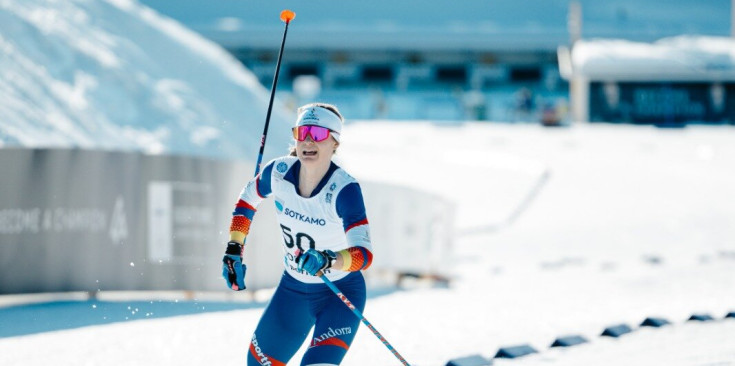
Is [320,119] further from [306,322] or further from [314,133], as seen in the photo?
[306,322]

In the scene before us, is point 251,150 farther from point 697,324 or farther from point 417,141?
point 417,141

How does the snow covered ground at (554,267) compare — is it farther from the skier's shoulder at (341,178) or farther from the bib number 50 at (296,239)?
the skier's shoulder at (341,178)

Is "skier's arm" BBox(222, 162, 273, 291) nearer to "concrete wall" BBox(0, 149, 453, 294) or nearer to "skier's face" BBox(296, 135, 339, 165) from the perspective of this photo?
"skier's face" BBox(296, 135, 339, 165)

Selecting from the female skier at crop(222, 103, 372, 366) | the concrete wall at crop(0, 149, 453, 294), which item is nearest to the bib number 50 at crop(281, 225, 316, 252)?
the female skier at crop(222, 103, 372, 366)

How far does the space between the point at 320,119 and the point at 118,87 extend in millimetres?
13132

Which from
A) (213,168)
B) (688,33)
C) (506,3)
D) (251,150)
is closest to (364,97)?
(506,3)

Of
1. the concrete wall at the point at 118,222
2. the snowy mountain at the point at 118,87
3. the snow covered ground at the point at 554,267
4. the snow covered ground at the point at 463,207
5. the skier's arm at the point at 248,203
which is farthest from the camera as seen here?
the snowy mountain at the point at 118,87

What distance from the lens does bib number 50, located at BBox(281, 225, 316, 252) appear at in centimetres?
476

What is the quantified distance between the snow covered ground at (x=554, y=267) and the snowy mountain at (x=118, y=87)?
15.2 ft

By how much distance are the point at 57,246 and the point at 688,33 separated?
5107 cm


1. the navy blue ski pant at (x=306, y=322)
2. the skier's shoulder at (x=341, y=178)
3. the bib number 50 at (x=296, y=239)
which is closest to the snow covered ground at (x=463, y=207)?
the navy blue ski pant at (x=306, y=322)

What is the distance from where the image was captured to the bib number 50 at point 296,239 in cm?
476

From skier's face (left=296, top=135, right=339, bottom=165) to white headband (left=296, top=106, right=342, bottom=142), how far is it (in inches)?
2.5

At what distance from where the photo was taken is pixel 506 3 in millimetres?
57562
